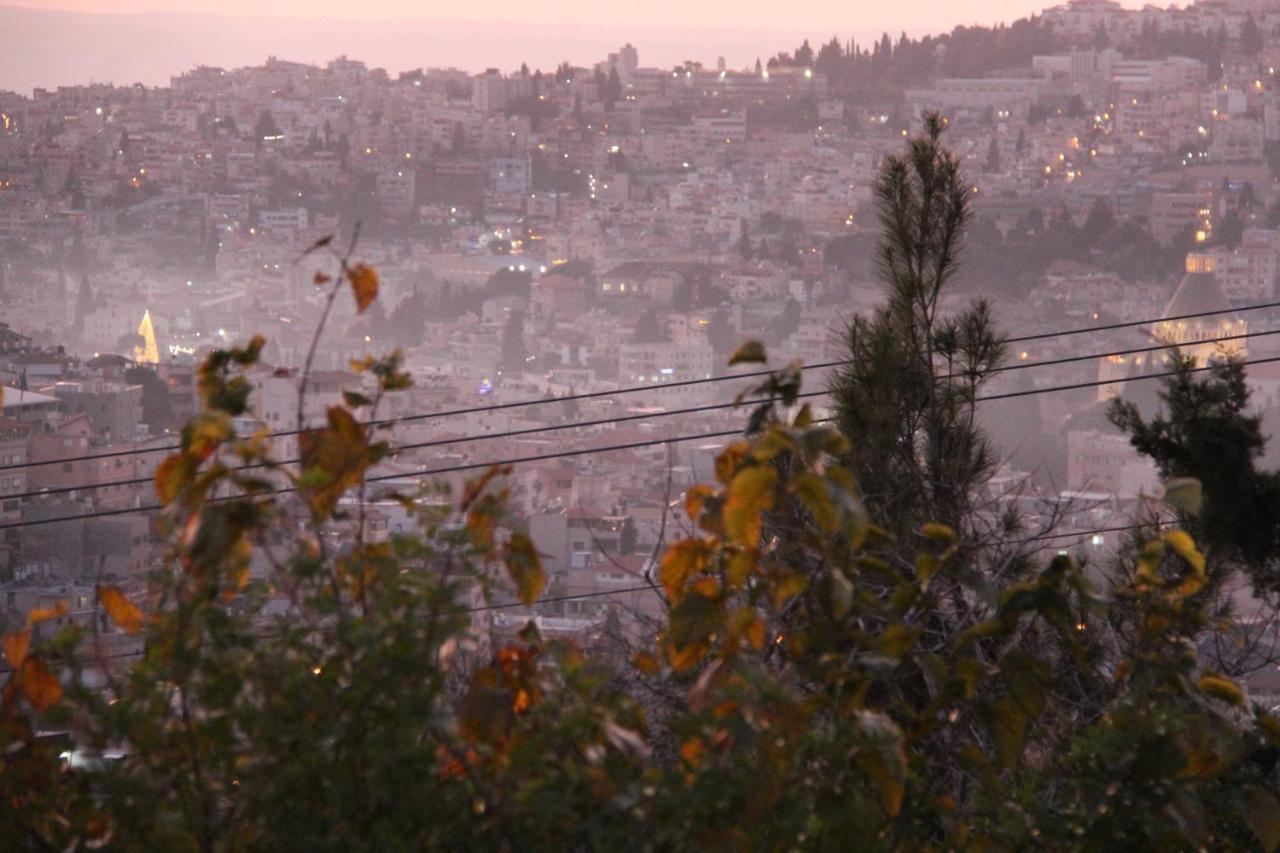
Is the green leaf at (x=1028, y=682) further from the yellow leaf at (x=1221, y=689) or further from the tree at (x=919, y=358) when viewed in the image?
the tree at (x=919, y=358)

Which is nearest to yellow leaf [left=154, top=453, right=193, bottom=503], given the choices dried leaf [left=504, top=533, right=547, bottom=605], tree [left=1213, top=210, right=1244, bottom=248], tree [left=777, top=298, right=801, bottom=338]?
dried leaf [left=504, top=533, right=547, bottom=605]

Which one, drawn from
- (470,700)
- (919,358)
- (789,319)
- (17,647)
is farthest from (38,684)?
(789,319)

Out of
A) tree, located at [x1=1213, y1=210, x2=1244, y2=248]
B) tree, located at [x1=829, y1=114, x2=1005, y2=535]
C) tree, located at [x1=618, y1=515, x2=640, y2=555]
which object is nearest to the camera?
tree, located at [x1=829, y1=114, x2=1005, y2=535]

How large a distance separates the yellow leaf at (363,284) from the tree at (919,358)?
276 cm

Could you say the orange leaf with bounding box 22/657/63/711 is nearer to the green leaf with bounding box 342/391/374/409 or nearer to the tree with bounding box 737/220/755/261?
the green leaf with bounding box 342/391/374/409

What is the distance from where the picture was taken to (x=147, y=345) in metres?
16.3

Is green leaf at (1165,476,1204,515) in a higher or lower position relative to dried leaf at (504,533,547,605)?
higher

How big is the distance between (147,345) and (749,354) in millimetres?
15941

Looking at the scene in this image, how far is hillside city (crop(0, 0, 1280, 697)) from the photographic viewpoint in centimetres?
927

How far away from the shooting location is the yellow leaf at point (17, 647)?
1.16m

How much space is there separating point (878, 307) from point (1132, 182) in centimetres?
2454

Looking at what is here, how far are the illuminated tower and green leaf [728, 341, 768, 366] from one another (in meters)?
14.3

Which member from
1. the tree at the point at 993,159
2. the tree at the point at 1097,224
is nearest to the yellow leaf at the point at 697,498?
the tree at the point at 1097,224

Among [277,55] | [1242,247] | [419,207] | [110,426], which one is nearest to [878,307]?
[110,426]
